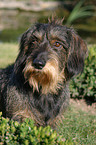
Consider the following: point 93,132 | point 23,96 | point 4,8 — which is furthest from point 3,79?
point 4,8

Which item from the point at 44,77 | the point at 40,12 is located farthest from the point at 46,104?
the point at 40,12

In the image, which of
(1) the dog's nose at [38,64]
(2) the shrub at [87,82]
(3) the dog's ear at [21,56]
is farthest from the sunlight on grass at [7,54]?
(1) the dog's nose at [38,64]

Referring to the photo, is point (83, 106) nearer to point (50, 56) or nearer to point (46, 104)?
point (46, 104)

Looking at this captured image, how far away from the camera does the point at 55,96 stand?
10.2 feet

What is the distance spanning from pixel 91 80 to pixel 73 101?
791 mm

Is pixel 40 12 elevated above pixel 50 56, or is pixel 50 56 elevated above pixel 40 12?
pixel 40 12

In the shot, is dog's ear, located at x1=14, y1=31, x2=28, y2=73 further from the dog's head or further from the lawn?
the lawn

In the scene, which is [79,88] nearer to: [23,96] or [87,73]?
[87,73]

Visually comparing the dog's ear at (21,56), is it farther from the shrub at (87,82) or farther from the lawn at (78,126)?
the shrub at (87,82)

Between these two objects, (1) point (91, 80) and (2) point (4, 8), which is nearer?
(1) point (91, 80)

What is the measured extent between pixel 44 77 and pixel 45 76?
33 millimetres

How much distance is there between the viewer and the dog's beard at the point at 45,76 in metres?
2.58

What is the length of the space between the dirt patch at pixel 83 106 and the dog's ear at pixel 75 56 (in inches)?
71.7

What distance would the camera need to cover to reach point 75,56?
119 inches
